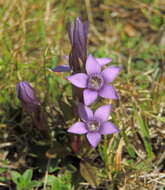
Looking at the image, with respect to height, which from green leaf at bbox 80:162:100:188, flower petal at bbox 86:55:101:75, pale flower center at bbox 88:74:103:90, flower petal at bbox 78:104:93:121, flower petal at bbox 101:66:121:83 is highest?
flower petal at bbox 86:55:101:75

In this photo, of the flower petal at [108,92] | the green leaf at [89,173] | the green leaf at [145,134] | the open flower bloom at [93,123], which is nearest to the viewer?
the flower petal at [108,92]

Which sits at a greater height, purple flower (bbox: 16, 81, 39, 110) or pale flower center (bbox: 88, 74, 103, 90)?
pale flower center (bbox: 88, 74, 103, 90)

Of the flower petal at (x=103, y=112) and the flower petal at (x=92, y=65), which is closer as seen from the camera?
the flower petal at (x=92, y=65)

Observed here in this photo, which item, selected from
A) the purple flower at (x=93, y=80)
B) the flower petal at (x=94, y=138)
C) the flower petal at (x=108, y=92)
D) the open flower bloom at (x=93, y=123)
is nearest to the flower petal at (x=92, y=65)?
the purple flower at (x=93, y=80)

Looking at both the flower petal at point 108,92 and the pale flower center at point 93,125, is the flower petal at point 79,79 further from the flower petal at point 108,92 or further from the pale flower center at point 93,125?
the pale flower center at point 93,125

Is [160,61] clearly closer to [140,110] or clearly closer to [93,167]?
[140,110]

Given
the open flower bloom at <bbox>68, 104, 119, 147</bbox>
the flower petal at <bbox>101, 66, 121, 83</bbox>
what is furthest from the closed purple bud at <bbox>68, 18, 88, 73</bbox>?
the open flower bloom at <bbox>68, 104, 119, 147</bbox>

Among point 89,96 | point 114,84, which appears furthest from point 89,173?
point 114,84

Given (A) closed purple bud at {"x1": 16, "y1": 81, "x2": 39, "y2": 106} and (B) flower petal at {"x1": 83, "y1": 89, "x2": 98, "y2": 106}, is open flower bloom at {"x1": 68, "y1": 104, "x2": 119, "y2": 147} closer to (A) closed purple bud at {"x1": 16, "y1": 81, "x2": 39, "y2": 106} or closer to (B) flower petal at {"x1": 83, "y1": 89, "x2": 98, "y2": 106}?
(B) flower petal at {"x1": 83, "y1": 89, "x2": 98, "y2": 106}
